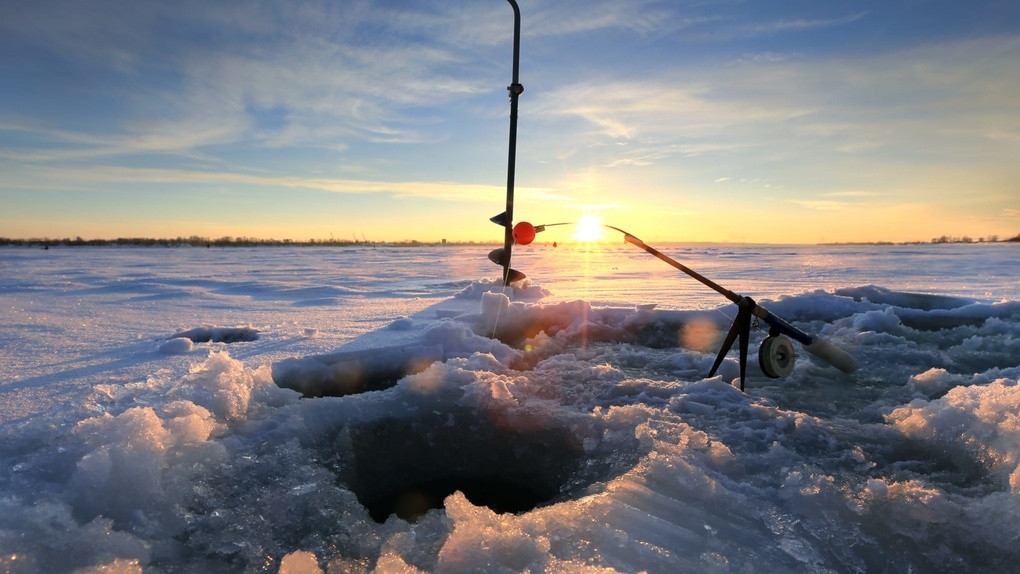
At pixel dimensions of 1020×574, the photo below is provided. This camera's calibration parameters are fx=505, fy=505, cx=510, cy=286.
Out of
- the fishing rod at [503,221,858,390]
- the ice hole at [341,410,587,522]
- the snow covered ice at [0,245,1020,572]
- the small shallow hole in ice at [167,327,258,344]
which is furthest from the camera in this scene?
the small shallow hole in ice at [167,327,258,344]

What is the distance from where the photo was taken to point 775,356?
10.3ft

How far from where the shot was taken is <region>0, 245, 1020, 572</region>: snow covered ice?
1.93 m

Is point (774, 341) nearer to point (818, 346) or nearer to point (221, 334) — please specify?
point (818, 346)

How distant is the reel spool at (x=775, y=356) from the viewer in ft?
10.1

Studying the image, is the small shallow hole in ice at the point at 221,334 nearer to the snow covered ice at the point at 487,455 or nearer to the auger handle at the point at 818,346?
the snow covered ice at the point at 487,455

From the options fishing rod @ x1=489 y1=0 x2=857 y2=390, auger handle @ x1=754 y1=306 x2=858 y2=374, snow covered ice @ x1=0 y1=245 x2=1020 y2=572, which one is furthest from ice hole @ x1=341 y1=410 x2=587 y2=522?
auger handle @ x1=754 y1=306 x2=858 y2=374

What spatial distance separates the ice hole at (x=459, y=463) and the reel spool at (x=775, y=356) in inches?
49.2

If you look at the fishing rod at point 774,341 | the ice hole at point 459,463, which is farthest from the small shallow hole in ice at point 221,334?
the fishing rod at point 774,341

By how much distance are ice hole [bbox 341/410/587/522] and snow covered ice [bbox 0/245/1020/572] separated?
1cm

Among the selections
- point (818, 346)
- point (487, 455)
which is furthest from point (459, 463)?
point (818, 346)

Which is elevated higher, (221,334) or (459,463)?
(221,334)

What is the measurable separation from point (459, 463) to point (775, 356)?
2046 mm

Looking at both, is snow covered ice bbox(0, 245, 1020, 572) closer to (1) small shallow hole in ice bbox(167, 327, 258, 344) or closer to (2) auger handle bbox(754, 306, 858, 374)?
(1) small shallow hole in ice bbox(167, 327, 258, 344)

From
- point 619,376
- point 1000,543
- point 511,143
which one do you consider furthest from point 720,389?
point 511,143
